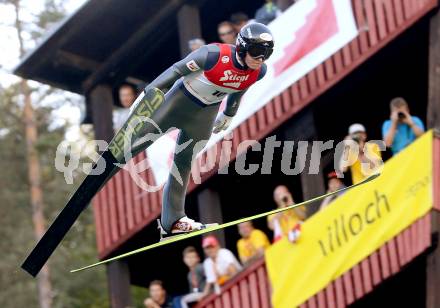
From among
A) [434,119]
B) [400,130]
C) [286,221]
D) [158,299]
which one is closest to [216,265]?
[158,299]

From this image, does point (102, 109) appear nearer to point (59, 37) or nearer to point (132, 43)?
point (132, 43)

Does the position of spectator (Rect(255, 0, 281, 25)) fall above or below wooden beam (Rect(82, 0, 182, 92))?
below

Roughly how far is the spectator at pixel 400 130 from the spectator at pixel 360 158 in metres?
0.23

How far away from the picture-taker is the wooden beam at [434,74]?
12.4 m

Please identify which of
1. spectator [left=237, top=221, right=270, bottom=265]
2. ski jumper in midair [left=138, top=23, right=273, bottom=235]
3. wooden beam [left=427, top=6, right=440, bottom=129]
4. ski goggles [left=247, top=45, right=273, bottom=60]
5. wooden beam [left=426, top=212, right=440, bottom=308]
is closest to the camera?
ski goggles [left=247, top=45, right=273, bottom=60]

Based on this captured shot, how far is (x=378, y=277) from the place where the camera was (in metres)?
12.6

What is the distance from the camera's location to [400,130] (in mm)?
12094

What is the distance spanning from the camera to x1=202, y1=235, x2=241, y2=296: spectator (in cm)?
1277

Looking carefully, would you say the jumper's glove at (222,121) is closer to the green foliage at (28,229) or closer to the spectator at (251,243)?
the spectator at (251,243)

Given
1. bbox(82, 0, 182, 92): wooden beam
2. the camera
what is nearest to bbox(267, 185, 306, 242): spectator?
the camera

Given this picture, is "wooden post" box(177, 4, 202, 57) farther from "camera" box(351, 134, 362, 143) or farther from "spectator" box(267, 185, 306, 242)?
"camera" box(351, 134, 362, 143)

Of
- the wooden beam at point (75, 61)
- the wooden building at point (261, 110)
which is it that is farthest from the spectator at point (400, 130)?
the wooden beam at point (75, 61)

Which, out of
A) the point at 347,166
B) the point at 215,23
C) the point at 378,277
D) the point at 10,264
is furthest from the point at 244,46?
the point at 10,264

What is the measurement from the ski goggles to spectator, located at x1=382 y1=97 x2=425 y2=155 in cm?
314
